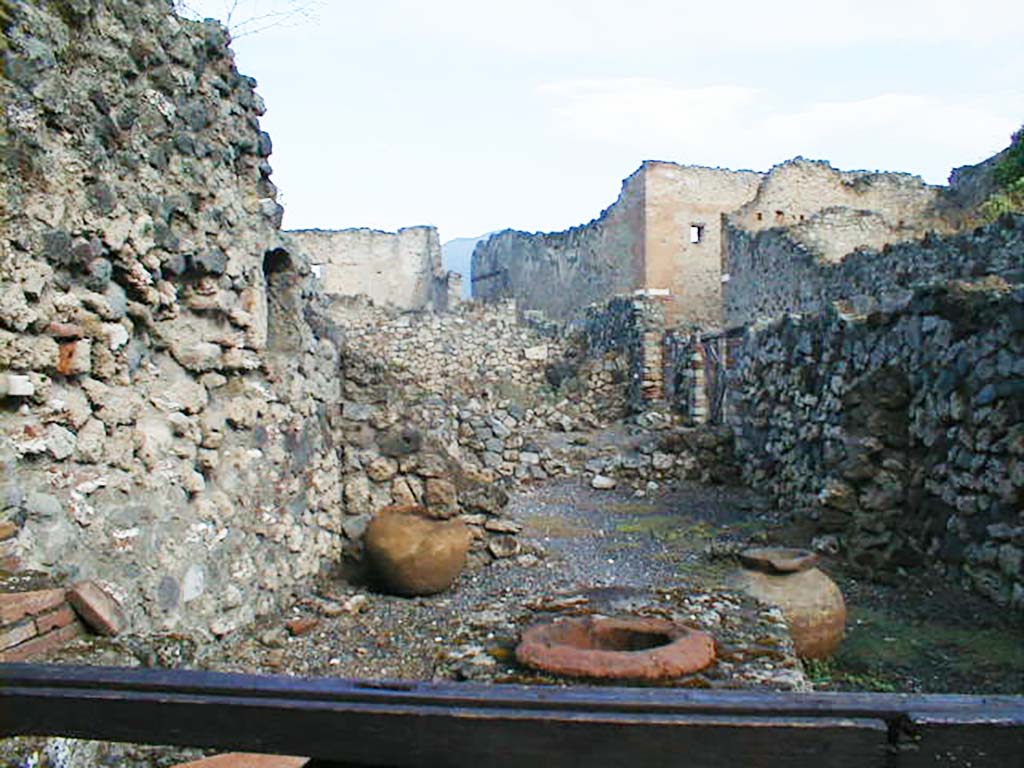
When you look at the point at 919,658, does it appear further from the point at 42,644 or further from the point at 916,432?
the point at 42,644

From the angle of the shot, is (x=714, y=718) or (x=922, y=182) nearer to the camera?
(x=714, y=718)

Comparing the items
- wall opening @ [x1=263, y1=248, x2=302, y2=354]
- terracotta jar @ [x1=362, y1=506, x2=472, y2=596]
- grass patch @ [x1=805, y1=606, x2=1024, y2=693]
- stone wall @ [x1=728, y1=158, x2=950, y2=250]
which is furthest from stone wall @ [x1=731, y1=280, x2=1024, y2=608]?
stone wall @ [x1=728, y1=158, x2=950, y2=250]

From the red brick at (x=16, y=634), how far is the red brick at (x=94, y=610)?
8.8 inches

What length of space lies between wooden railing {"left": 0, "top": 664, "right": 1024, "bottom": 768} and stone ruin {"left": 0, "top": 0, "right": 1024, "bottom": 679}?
2.20 m

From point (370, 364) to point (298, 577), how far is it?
6.39 feet

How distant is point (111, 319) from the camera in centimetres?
410

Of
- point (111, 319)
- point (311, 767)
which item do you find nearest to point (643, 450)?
point (111, 319)

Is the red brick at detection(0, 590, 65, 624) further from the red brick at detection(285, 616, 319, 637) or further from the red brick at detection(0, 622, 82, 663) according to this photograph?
the red brick at detection(285, 616, 319, 637)

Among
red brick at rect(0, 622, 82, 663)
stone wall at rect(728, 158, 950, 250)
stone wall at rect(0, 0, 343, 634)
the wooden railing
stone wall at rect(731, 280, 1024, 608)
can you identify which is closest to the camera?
the wooden railing

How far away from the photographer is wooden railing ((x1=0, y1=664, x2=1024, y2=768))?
1.29m

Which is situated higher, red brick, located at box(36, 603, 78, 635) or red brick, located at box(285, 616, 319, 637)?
red brick, located at box(36, 603, 78, 635)

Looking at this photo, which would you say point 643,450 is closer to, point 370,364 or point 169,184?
point 370,364

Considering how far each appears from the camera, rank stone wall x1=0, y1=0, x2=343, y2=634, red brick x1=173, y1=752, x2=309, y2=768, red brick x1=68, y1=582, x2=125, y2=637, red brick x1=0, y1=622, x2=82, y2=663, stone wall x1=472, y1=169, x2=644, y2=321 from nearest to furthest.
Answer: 1. red brick x1=173, y1=752, x2=309, y2=768
2. red brick x1=0, y1=622, x2=82, y2=663
3. red brick x1=68, y1=582, x2=125, y2=637
4. stone wall x1=0, y1=0, x2=343, y2=634
5. stone wall x1=472, y1=169, x2=644, y2=321

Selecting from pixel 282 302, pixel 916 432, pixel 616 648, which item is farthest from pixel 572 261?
pixel 616 648
